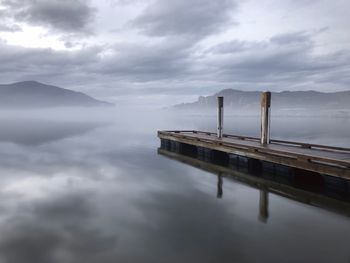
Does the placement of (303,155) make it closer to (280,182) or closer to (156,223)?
(280,182)

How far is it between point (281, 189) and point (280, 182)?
1.00 metres

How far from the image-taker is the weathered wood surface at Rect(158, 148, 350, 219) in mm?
12867

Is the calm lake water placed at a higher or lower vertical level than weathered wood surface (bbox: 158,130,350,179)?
lower

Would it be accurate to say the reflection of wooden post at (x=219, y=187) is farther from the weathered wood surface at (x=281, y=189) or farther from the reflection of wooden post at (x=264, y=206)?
the reflection of wooden post at (x=264, y=206)

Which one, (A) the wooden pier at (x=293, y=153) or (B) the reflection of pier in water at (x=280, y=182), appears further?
(B) the reflection of pier in water at (x=280, y=182)

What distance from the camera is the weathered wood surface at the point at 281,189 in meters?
12.9

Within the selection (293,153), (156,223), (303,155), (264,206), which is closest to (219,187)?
(264,206)

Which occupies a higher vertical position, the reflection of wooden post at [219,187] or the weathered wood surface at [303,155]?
the weathered wood surface at [303,155]

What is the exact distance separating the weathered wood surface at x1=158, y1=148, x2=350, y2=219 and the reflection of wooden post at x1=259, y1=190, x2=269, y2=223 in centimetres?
55

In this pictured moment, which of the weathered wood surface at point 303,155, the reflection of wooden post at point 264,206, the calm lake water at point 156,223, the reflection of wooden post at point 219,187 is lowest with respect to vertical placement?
the reflection of wooden post at point 219,187

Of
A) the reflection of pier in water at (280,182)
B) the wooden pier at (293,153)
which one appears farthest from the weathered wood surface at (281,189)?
the wooden pier at (293,153)

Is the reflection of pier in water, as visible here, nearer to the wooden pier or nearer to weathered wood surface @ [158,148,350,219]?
weathered wood surface @ [158,148,350,219]

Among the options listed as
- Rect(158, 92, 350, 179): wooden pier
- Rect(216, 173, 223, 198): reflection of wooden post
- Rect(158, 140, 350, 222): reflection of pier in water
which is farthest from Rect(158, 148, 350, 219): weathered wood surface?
Rect(158, 92, 350, 179): wooden pier

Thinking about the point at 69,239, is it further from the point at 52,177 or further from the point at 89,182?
the point at 52,177
